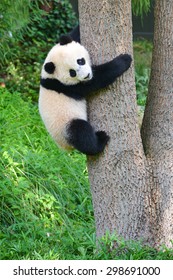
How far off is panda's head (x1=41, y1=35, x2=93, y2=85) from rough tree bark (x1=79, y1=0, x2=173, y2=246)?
7 centimetres

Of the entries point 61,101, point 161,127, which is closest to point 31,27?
point 61,101

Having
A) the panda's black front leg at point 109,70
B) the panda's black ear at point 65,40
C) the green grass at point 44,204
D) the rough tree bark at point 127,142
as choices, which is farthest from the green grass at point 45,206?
the panda's black ear at point 65,40

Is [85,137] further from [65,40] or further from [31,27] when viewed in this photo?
[31,27]

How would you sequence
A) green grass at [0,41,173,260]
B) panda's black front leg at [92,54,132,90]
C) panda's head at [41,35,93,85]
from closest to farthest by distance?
panda's black front leg at [92,54,132,90] → panda's head at [41,35,93,85] → green grass at [0,41,173,260]

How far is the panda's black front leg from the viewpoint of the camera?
335cm

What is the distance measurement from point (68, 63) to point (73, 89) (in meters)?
0.16

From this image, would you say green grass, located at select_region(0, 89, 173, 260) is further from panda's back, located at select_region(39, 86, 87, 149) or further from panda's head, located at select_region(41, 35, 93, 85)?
panda's head, located at select_region(41, 35, 93, 85)

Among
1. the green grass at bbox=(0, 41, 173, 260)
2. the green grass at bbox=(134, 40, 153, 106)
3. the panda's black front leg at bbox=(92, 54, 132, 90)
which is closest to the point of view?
→ the panda's black front leg at bbox=(92, 54, 132, 90)

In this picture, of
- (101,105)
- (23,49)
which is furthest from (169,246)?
(23,49)

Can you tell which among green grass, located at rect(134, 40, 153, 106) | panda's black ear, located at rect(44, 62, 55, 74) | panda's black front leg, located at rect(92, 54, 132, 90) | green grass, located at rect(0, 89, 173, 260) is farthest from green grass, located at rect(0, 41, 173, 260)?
green grass, located at rect(134, 40, 153, 106)

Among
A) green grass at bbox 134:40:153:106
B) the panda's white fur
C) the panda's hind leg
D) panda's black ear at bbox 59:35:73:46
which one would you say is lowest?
green grass at bbox 134:40:153:106

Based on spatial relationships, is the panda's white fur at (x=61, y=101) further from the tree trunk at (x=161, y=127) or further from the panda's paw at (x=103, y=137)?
the tree trunk at (x=161, y=127)

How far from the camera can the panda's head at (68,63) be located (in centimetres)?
345
